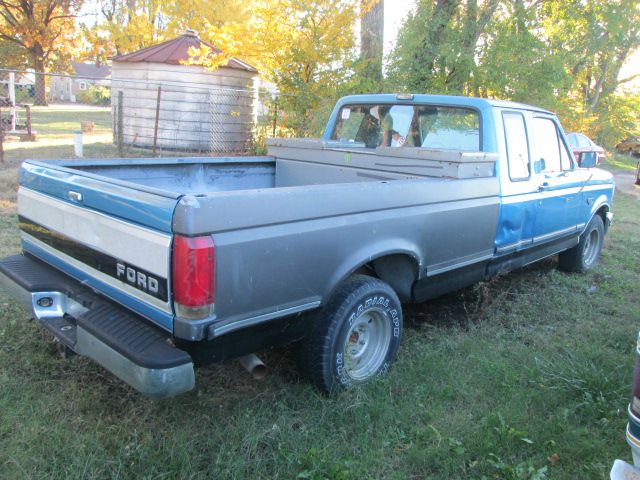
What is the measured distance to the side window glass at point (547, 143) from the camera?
5.28m

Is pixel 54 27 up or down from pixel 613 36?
up

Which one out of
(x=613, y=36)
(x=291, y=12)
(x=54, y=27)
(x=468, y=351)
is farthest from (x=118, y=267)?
(x=54, y=27)

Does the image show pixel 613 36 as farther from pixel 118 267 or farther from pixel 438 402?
pixel 118 267

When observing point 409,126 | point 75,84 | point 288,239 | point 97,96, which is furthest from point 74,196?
point 75,84

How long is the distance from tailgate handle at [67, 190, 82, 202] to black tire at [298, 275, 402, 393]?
151 centimetres

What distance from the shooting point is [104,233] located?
2943mm

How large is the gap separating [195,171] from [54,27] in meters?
43.2

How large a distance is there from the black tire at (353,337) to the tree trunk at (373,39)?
29.6ft

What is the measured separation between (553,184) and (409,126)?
4.95ft

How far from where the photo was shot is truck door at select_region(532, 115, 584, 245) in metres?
5.18

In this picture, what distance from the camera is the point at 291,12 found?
11641 millimetres

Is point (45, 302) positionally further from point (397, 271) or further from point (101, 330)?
point (397, 271)

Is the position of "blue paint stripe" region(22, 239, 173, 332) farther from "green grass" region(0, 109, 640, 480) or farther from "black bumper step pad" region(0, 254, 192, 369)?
"green grass" region(0, 109, 640, 480)

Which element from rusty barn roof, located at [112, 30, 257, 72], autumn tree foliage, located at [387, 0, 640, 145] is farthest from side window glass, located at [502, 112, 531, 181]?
rusty barn roof, located at [112, 30, 257, 72]
